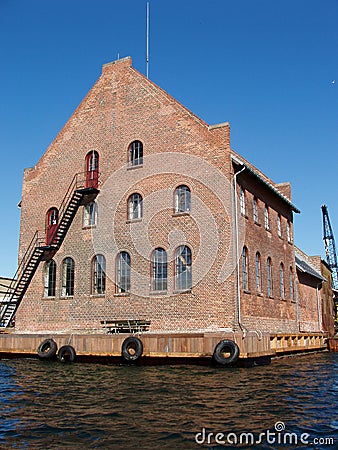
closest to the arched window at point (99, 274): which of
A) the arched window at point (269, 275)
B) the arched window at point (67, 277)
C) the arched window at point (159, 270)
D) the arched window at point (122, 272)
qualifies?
the arched window at point (122, 272)

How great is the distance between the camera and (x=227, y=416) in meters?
10.3

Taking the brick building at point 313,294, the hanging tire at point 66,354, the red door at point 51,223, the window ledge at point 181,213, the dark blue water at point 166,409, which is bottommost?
the dark blue water at point 166,409

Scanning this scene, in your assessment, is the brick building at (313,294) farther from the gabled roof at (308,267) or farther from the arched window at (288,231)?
the arched window at (288,231)

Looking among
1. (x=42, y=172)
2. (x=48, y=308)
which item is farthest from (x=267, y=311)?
(x=42, y=172)

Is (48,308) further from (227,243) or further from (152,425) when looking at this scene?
(152,425)

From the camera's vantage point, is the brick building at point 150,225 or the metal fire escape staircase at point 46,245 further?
the metal fire escape staircase at point 46,245

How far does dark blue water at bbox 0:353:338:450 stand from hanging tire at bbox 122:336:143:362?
1.93 meters

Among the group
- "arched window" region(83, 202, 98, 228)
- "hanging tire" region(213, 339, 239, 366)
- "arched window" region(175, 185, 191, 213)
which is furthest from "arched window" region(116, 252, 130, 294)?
"hanging tire" region(213, 339, 239, 366)

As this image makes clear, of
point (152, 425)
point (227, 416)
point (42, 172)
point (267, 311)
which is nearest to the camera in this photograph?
point (152, 425)

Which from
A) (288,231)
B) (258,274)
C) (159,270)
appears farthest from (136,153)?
(288,231)

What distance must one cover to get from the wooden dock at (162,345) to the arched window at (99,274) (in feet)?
13.9

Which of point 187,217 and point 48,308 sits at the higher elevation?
point 187,217

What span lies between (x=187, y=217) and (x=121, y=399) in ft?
43.2

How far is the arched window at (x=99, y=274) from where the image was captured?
2669cm
